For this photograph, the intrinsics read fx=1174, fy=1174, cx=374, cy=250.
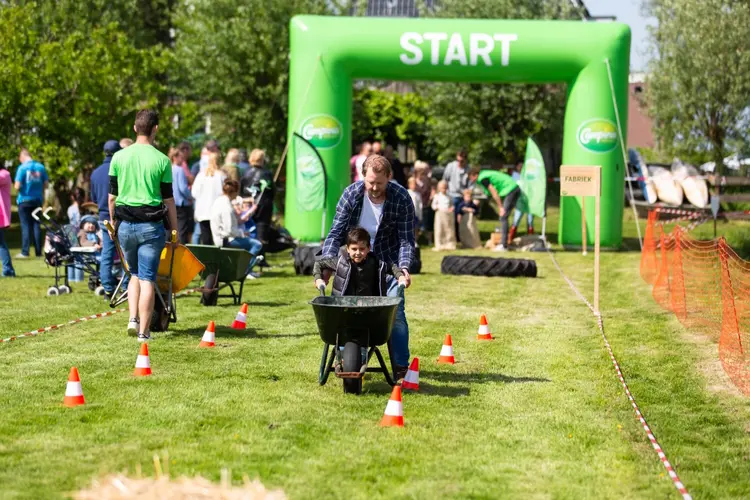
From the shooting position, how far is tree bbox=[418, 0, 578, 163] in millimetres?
35438

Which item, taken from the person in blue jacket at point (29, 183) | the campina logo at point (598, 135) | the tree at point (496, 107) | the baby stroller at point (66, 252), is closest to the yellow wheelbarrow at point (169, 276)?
the baby stroller at point (66, 252)

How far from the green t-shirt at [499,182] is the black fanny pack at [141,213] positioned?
514 inches

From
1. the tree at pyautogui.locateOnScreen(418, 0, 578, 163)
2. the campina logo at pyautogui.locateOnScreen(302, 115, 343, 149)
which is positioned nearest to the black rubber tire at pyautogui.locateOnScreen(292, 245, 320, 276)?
the campina logo at pyautogui.locateOnScreen(302, 115, 343, 149)

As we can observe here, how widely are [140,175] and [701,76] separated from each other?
25337 millimetres

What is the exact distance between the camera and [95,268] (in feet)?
46.9

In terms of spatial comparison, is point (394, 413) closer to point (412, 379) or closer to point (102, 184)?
point (412, 379)

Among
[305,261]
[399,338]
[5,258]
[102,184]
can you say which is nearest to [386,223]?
[399,338]

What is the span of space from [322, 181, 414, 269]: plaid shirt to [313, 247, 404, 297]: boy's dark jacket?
11 centimetres

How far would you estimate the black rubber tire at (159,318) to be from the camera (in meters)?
10.5

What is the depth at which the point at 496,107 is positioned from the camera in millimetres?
35906

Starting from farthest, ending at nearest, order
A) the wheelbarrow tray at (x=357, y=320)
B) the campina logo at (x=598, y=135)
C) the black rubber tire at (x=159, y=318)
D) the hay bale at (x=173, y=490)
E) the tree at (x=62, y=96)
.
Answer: the tree at (x=62, y=96)
the campina logo at (x=598, y=135)
the black rubber tire at (x=159, y=318)
the wheelbarrow tray at (x=357, y=320)
the hay bale at (x=173, y=490)

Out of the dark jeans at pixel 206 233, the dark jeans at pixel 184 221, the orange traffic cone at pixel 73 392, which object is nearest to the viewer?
the orange traffic cone at pixel 73 392

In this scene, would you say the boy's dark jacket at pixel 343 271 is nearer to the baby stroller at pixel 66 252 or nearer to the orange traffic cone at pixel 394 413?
the orange traffic cone at pixel 394 413

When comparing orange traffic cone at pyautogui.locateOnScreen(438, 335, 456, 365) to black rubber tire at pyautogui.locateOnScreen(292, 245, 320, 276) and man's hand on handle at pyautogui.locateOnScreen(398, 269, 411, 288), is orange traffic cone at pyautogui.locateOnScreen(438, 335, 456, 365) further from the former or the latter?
black rubber tire at pyautogui.locateOnScreen(292, 245, 320, 276)
